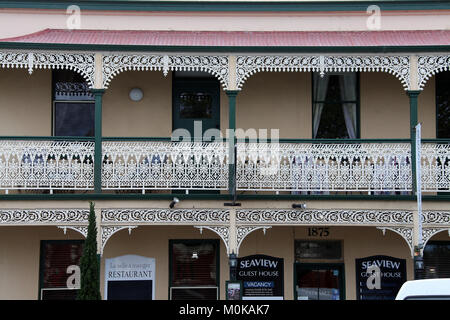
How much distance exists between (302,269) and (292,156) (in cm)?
293

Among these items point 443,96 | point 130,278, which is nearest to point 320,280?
point 130,278

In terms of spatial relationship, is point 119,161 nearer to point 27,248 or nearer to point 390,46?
point 27,248

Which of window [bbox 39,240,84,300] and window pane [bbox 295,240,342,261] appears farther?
window pane [bbox 295,240,342,261]

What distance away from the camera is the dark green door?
1461 centimetres

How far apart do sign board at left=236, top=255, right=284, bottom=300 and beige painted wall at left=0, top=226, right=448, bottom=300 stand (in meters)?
0.13

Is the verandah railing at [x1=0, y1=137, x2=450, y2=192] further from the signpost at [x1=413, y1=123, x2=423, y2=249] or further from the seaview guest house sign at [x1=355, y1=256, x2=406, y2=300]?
the seaview guest house sign at [x1=355, y1=256, x2=406, y2=300]

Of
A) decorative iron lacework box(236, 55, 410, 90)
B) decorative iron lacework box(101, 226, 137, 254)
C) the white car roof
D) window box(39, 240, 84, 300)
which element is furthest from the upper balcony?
the white car roof

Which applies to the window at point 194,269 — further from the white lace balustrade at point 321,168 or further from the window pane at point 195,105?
the window pane at point 195,105

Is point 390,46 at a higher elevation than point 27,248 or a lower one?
higher

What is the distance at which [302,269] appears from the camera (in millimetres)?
14367

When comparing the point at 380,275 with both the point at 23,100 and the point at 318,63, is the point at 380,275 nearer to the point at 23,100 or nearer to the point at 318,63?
the point at 318,63

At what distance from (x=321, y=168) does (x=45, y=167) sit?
532 centimetres

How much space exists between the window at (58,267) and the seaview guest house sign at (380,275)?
618 cm
